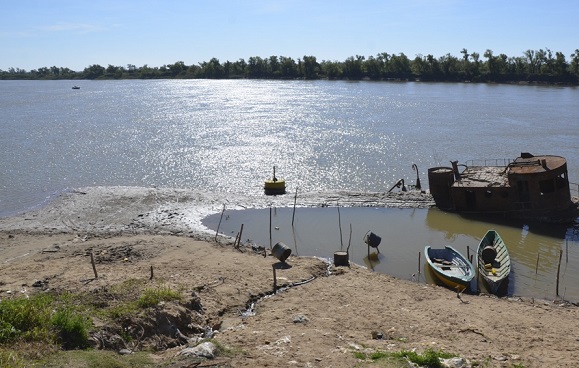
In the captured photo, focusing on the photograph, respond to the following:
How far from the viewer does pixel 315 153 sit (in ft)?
182

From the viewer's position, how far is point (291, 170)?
48.2 m

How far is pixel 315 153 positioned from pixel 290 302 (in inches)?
1413

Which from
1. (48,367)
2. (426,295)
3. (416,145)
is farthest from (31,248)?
(416,145)

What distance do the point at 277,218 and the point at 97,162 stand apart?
967 inches

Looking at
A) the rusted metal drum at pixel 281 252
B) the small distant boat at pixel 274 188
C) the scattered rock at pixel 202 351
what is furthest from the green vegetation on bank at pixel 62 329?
the small distant boat at pixel 274 188

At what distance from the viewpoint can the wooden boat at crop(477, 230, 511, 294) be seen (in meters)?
23.6

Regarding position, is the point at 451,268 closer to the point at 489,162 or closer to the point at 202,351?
the point at 202,351

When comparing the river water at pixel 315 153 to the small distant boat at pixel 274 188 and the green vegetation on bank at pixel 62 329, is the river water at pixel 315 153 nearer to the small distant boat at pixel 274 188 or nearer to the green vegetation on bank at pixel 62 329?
the small distant boat at pixel 274 188

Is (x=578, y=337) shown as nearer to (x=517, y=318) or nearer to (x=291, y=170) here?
(x=517, y=318)

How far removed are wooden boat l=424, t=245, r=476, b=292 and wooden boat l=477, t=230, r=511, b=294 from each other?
0.65 m

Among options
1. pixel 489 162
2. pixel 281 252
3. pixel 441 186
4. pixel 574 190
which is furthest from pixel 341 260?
pixel 489 162

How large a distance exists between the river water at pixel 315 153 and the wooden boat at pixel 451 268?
1231 millimetres

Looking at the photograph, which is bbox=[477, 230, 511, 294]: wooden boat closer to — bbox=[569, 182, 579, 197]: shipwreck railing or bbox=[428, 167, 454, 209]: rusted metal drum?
bbox=[428, 167, 454, 209]: rusted metal drum

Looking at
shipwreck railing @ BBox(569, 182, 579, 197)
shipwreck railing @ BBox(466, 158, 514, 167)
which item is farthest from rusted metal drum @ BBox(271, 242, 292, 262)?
shipwreck railing @ BBox(466, 158, 514, 167)
